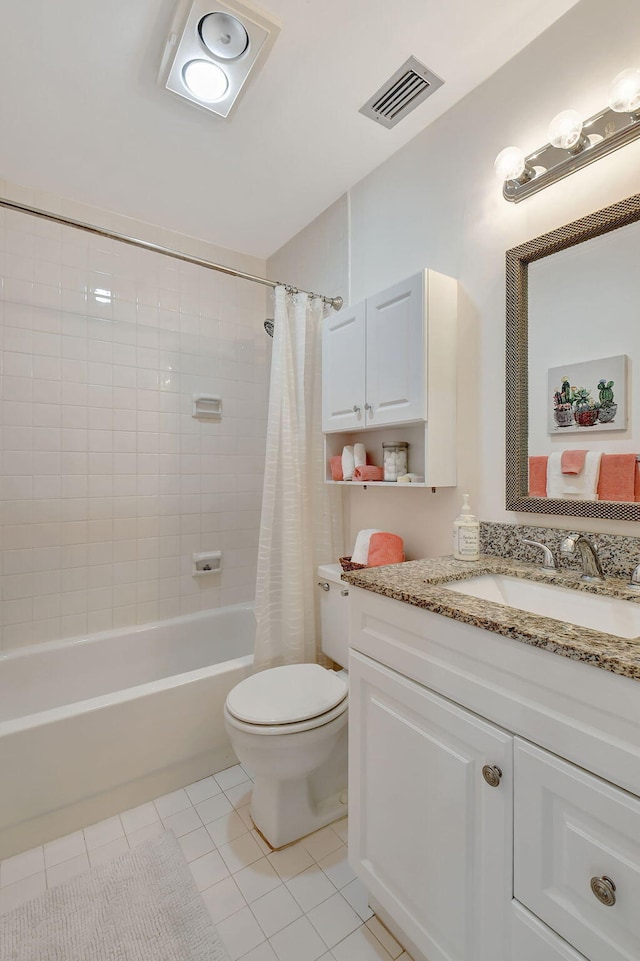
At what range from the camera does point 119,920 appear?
1.17 metres

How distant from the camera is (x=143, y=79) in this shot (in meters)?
1.41

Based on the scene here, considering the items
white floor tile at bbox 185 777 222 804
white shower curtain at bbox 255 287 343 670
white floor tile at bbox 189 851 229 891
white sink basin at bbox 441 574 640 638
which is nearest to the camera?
white sink basin at bbox 441 574 640 638

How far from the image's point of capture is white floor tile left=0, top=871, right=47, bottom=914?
123 centimetres

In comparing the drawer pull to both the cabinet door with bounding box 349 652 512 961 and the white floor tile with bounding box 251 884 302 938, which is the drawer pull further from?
the white floor tile with bounding box 251 884 302 938

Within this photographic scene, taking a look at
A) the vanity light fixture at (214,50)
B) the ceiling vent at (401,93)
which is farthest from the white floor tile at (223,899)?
the ceiling vent at (401,93)

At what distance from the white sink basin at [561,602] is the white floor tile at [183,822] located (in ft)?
4.11

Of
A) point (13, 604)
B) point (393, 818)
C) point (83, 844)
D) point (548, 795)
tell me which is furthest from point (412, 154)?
point (83, 844)

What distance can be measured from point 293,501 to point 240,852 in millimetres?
1211

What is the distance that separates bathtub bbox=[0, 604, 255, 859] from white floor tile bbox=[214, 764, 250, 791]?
0.11ft

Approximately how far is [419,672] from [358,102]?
183 centimetres

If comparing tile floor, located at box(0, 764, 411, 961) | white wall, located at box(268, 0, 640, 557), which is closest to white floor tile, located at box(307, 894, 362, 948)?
tile floor, located at box(0, 764, 411, 961)

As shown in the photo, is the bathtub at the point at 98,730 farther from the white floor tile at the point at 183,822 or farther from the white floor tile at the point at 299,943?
the white floor tile at the point at 299,943

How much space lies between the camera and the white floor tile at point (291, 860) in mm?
1322

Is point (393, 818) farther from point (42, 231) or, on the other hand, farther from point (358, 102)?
point (42, 231)
